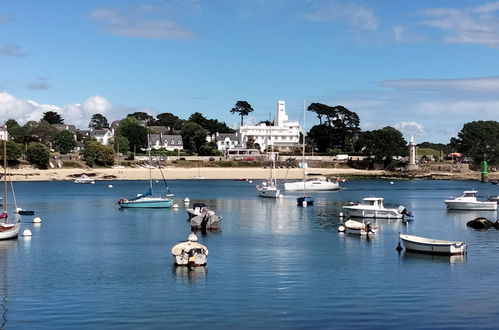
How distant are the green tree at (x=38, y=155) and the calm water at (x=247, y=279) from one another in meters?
108

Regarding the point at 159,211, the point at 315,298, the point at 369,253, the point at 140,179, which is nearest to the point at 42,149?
the point at 140,179

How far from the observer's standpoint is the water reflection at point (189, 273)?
40938 millimetres

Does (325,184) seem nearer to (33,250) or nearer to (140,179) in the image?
(140,179)

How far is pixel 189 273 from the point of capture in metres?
42.8

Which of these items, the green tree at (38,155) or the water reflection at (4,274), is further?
the green tree at (38,155)

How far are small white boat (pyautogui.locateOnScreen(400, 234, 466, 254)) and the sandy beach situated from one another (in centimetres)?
12659

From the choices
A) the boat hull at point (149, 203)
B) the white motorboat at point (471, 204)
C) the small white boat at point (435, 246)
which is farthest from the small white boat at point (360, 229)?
the boat hull at point (149, 203)

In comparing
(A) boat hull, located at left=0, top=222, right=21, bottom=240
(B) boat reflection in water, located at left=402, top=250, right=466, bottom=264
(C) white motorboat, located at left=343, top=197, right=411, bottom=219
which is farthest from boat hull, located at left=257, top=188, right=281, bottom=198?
(B) boat reflection in water, located at left=402, top=250, right=466, bottom=264

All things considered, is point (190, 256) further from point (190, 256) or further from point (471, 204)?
point (471, 204)

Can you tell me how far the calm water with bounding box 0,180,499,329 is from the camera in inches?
1252

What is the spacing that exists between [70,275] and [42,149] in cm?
14071

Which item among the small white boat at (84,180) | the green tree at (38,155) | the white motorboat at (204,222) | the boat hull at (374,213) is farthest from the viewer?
the green tree at (38,155)

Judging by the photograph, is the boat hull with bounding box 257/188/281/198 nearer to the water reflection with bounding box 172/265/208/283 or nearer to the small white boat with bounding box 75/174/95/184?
the small white boat with bounding box 75/174/95/184

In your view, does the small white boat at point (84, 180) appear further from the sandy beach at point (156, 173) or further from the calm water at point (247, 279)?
the calm water at point (247, 279)
